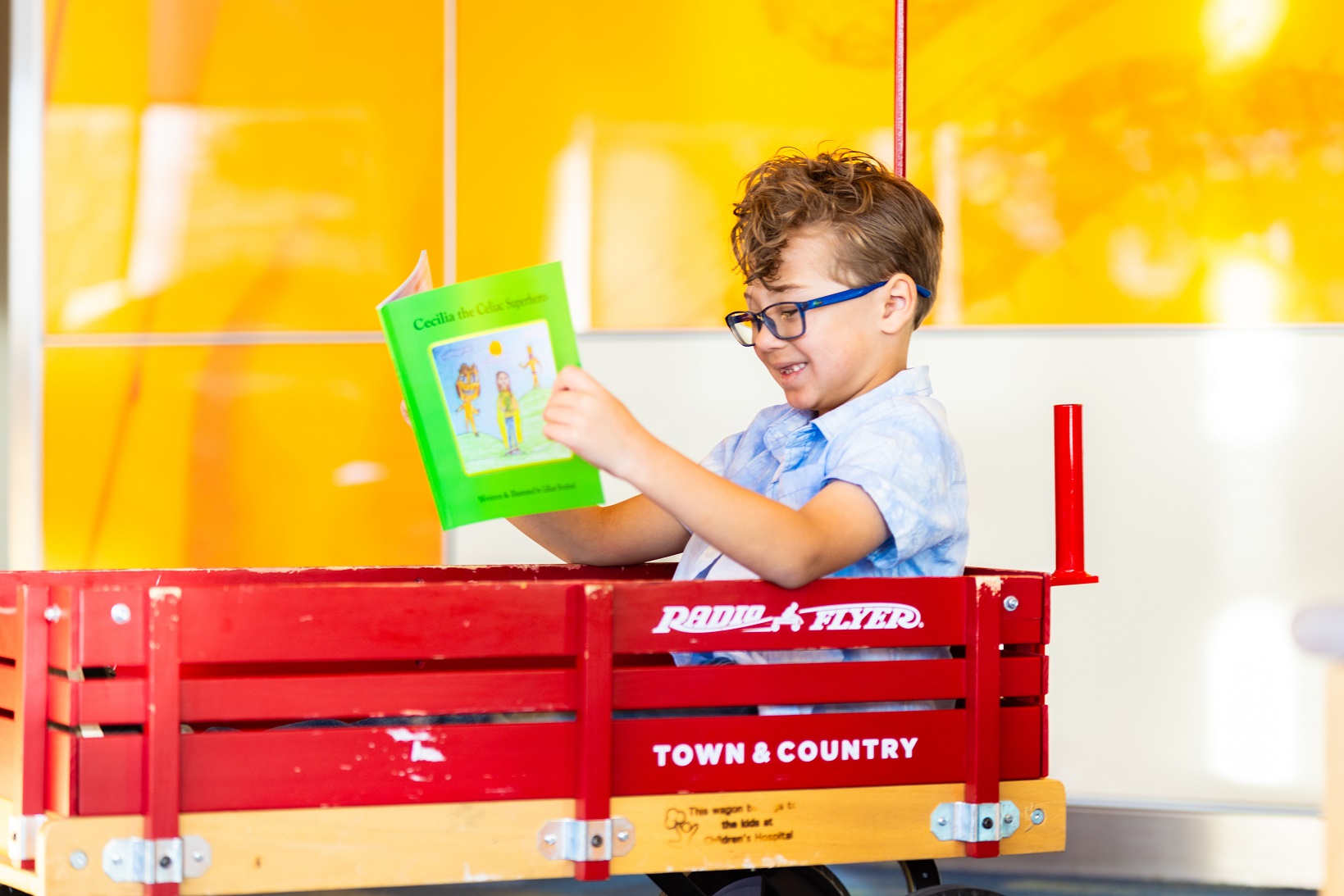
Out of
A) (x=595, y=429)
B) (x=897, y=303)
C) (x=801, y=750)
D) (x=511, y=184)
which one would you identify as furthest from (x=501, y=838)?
(x=511, y=184)

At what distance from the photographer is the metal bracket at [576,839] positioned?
1532 mm

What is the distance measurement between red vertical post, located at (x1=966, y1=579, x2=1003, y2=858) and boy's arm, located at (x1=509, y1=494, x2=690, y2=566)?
2.27ft

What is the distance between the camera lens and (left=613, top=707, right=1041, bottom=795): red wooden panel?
5.16ft

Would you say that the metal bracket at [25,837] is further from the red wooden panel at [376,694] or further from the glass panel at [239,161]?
the glass panel at [239,161]

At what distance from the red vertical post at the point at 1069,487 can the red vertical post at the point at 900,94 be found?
488 mm

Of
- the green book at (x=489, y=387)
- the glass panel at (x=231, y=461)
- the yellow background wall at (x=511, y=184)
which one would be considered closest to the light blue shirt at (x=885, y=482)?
the green book at (x=489, y=387)

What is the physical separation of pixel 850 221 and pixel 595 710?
862 millimetres

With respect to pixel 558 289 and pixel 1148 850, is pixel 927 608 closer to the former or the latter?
pixel 558 289

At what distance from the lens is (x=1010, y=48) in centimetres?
333

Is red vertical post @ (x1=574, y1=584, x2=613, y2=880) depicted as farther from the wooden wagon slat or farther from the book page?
the book page

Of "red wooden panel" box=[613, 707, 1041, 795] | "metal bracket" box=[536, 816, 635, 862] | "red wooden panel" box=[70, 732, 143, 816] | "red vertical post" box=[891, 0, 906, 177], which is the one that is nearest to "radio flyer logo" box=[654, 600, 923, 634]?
"red wooden panel" box=[613, 707, 1041, 795]

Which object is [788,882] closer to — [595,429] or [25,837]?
[595,429]

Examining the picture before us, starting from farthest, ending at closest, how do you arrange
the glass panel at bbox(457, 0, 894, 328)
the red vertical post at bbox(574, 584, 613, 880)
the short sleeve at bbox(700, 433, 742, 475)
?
the glass panel at bbox(457, 0, 894, 328) < the short sleeve at bbox(700, 433, 742, 475) < the red vertical post at bbox(574, 584, 613, 880)

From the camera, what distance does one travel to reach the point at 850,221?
2.01 metres
